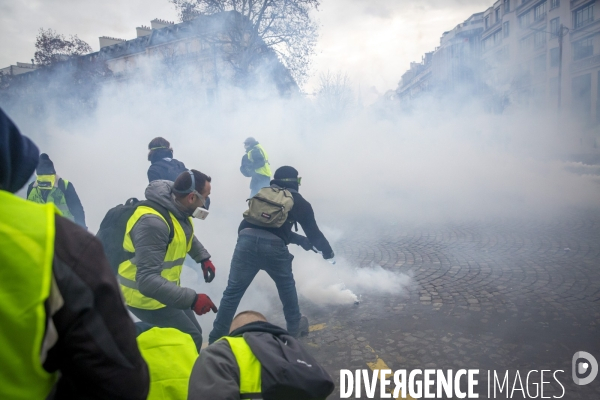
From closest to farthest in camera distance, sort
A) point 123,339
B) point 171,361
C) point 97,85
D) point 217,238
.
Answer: point 123,339
point 171,361
point 217,238
point 97,85

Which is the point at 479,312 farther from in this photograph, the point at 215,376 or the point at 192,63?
the point at 192,63

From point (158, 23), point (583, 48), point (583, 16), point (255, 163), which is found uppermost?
point (583, 16)

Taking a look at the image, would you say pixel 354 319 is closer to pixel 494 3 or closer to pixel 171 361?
pixel 171 361

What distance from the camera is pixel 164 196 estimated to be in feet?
8.32

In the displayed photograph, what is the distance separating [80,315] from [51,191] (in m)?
4.47

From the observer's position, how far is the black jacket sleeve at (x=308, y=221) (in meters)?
3.70

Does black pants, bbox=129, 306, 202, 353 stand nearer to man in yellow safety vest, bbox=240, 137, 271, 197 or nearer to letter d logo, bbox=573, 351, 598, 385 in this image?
letter d logo, bbox=573, 351, 598, 385

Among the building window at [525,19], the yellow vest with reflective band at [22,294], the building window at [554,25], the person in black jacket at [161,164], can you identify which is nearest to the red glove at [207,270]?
the person in black jacket at [161,164]

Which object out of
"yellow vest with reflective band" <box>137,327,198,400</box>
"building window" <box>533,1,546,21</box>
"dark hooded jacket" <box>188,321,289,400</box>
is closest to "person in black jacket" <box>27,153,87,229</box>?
"yellow vest with reflective band" <box>137,327,198,400</box>

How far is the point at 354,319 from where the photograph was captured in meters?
4.08

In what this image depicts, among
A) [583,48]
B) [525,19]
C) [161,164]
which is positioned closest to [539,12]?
[525,19]

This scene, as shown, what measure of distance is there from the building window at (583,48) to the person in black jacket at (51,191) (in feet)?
107

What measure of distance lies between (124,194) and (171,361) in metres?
10.2

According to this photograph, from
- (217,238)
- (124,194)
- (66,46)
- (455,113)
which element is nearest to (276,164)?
(124,194)
